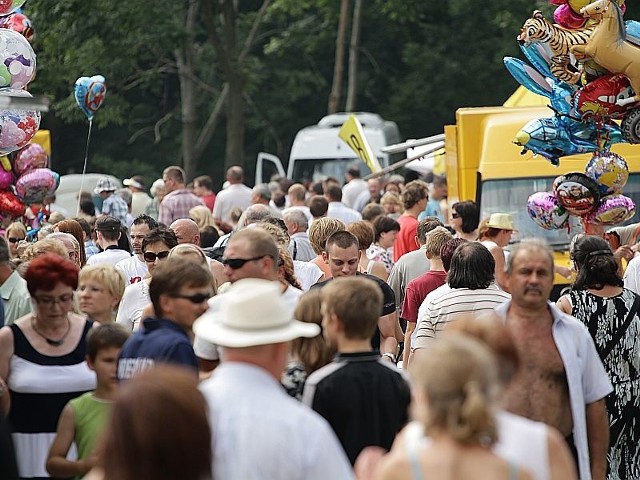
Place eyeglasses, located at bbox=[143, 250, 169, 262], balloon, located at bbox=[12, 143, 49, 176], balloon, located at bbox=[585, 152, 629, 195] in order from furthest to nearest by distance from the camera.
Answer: balloon, located at bbox=[12, 143, 49, 176], balloon, located at bbox=[585, 152, 629, 195], eyeglasses, located at bbox=[143, 250, 169, 262]

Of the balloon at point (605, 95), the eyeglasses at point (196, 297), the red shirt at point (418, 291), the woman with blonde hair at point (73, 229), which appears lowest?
the red shirt at point (418, 291)

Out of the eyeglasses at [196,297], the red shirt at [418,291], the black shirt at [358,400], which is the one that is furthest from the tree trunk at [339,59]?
the black shirt at [358,400]

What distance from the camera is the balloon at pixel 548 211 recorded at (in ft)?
38.6

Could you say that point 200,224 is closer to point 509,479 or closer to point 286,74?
point 509,479

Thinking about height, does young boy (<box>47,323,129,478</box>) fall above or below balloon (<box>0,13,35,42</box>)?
below

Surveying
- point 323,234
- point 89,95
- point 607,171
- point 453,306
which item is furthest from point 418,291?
point 89,95

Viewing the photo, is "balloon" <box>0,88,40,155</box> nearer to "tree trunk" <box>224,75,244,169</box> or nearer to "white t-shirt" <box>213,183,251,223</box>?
"white t-shirt" <box>213,183,251,223</box>

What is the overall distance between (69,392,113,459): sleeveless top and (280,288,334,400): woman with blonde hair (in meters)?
0.77

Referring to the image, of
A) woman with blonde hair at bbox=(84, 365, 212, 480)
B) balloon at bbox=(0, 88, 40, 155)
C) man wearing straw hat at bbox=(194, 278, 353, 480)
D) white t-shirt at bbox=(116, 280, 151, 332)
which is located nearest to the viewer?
woman with blonde hair at bbox=(84, 365, 212, 480)

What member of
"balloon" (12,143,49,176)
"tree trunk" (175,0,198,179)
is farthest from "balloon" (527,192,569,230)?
"tree trunk" (175,0,198,179)

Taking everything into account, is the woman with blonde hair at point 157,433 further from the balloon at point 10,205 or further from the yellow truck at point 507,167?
the yellow truck at point 507,167

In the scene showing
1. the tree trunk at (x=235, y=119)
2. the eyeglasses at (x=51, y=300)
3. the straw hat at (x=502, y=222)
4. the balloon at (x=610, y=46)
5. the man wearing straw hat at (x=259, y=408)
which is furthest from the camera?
the tree trunk at (x=235, y=119)

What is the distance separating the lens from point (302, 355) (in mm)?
6270

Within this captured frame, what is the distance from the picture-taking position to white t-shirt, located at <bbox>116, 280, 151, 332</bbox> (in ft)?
28.7
